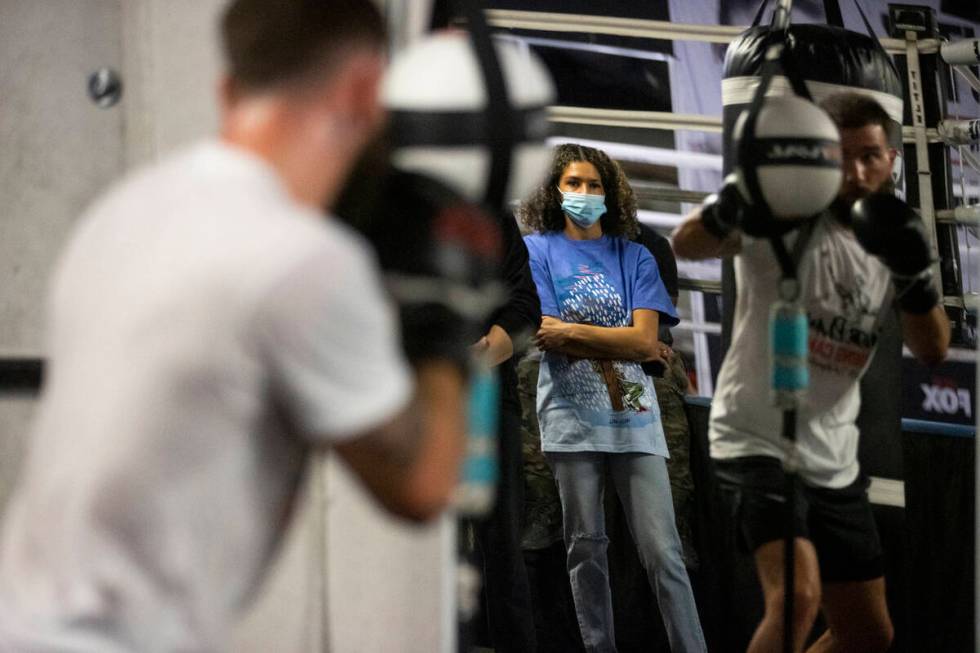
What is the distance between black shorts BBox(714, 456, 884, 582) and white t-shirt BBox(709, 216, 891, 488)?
32 mm

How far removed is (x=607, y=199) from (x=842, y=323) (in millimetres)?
982

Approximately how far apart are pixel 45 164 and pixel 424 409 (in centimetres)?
98

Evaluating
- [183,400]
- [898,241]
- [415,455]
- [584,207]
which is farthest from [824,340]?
[183,400]

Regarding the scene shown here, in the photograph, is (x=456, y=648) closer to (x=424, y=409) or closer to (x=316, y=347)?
(x=424, y=409)

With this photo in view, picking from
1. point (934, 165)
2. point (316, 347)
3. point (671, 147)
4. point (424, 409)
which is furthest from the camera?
point (671, 147)

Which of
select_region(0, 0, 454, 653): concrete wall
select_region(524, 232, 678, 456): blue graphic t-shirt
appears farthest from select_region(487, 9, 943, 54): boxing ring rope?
select_region(0, 0, 454, 653): concrete wall

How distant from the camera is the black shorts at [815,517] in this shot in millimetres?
2404

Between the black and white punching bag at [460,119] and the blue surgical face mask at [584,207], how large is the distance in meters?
1.71

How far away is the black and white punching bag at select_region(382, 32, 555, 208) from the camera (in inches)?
56.6

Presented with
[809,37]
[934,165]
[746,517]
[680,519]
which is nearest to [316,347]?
[746,517]

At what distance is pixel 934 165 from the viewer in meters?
3.03

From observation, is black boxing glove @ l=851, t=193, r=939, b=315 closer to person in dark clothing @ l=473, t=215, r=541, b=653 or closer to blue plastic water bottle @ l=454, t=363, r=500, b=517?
person in dark clothing @ l=473, t=215, r=541, b=653

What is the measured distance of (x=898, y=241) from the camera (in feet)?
7.64

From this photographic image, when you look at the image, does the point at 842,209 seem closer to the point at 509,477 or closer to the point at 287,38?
the point at 509,477
